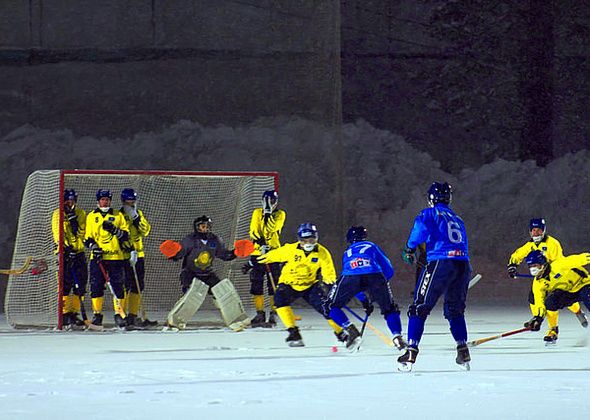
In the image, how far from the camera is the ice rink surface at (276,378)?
5848 mm

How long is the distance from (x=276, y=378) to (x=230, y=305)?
419cm

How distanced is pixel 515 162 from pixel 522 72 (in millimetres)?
1139

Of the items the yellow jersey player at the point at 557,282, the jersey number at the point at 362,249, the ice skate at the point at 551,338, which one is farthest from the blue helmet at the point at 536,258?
the jersey number at the point at 362,249

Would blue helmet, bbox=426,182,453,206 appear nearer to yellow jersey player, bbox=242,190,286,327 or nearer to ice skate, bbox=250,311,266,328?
yellow jersey player, bbox=242,190,286,327

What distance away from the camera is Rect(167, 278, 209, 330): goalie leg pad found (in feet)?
36.9

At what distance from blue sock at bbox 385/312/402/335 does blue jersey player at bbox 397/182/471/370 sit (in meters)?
0.93

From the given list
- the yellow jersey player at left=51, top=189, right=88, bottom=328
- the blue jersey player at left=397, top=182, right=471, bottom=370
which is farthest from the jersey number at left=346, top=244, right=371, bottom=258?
the yellow jersey player at left=51, top=189, right=88, bottom=328

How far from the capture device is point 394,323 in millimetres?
8602

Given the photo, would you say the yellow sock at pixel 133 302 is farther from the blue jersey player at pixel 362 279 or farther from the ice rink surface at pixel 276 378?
the blue jersey player at pixel 362 279

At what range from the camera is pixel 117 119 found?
51.1 feet

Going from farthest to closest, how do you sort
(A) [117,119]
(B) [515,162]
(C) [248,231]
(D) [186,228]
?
1. (B) [515,162]
2. (A) [117,119]
3. (D) [186,228]
4. (C) [248,231]

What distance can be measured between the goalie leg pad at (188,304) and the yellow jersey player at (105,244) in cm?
50

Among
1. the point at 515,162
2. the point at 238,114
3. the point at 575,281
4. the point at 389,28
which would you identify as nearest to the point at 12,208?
the point at 238,114

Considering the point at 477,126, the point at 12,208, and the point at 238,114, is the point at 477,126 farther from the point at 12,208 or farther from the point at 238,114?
the point at 12,208
